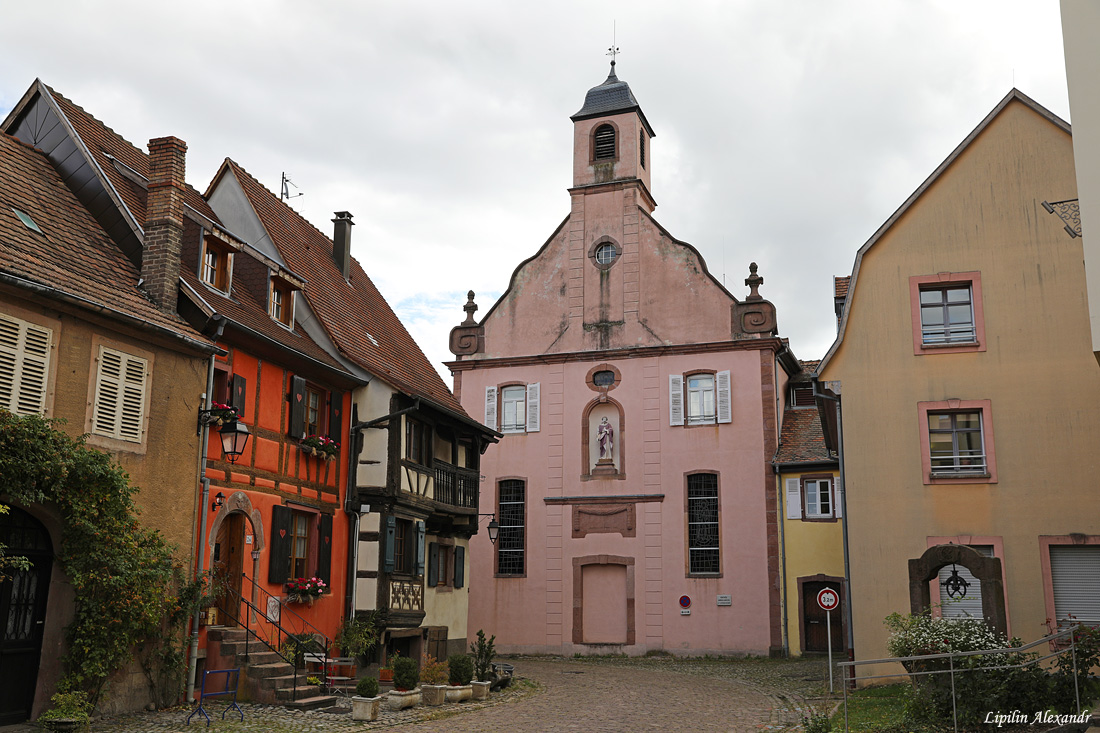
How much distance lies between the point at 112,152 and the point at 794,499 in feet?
64.1

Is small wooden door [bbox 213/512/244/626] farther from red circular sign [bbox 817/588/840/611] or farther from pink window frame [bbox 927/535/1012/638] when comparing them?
pink window frame [bbox 927/535/1012/638]

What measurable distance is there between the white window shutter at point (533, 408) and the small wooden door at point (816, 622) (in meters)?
9.24

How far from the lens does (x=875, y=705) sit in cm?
1547

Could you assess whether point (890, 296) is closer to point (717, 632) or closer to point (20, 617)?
point (717, 632)

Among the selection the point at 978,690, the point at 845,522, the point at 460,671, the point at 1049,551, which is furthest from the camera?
the point at 845,522

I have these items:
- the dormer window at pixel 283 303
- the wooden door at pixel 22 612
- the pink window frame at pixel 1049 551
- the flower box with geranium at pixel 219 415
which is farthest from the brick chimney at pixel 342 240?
the pink window frame at pixel 1049 551

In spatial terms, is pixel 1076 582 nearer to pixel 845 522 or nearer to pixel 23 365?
pixel 845 522

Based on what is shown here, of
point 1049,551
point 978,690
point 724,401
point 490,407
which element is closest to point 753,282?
point 724,401

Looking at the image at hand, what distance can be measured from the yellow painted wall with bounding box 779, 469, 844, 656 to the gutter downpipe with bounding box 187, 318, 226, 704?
17.9 metres

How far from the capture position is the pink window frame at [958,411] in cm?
1847

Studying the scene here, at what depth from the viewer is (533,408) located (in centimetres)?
3178

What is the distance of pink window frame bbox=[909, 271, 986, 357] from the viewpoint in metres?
19.0

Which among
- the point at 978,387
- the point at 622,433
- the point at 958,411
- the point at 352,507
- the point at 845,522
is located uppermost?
the point at 622,433

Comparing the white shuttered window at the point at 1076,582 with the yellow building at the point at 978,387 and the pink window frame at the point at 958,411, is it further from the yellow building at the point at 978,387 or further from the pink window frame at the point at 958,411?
the pink window frame at the point at 958,411
